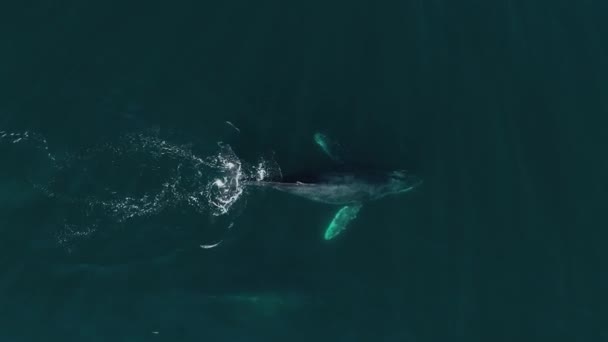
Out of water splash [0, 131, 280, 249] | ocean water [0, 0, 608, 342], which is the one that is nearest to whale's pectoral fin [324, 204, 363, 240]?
ocean water [0, 0, 608, 342]

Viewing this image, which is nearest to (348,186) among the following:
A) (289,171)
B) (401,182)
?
(401,182)

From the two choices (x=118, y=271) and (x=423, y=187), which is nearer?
(x=118, y=271)

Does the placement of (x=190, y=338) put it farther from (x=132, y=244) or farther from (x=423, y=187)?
(x=423, y=187)

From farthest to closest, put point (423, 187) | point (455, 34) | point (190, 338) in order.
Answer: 1. point (455, 34)
2. point (423, 187)
3. point (190, 338)

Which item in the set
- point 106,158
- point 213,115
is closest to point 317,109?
point 213,115

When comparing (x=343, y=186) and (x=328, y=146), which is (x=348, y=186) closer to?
(x=343, y=186)

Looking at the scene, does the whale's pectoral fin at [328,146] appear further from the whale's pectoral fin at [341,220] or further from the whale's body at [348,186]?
the whale's pectoral fin at [341,220]

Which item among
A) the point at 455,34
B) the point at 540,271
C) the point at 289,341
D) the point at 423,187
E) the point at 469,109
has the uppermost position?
the point at 455,34

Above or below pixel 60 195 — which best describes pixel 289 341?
→ below
